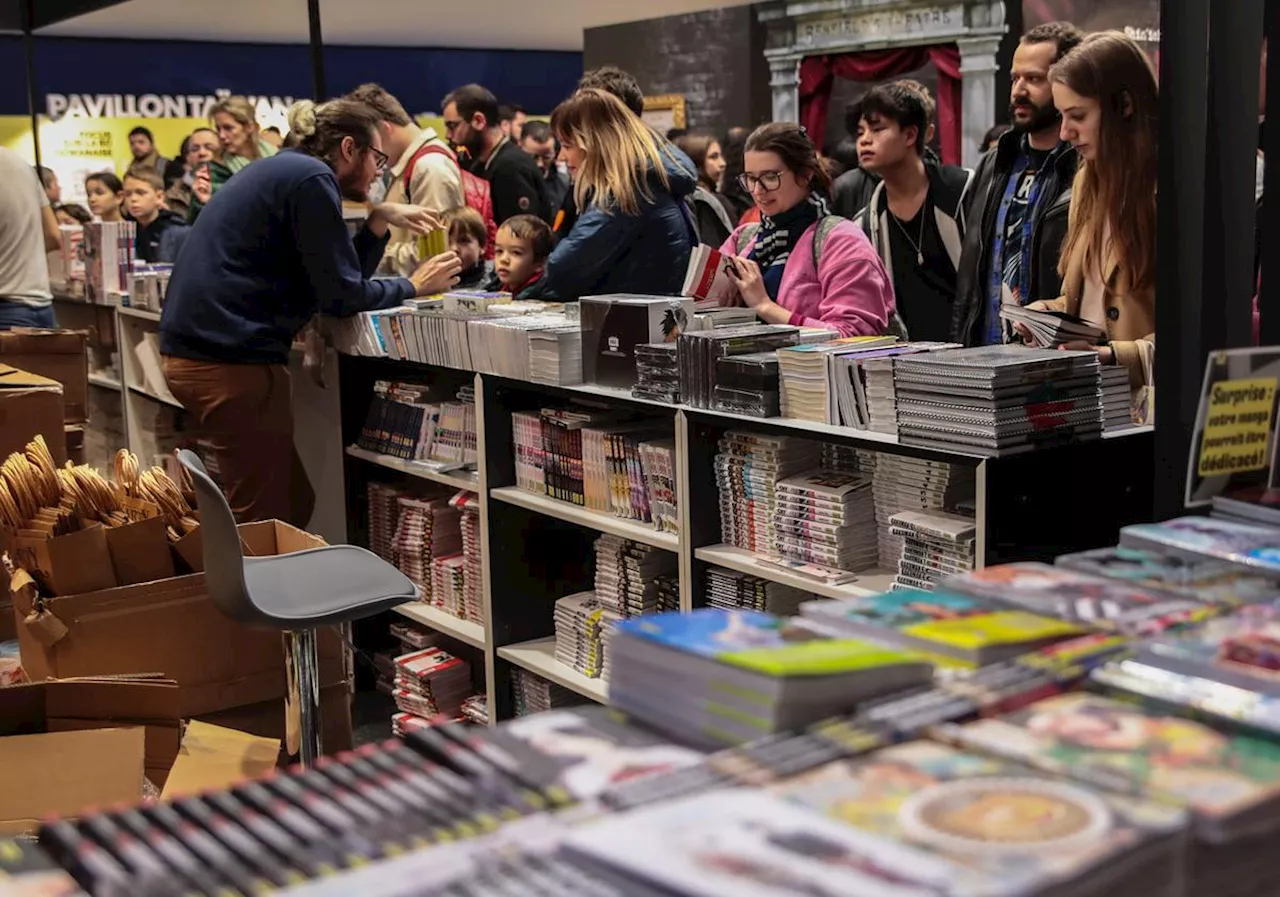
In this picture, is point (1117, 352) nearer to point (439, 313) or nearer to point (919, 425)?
point (919, 425)

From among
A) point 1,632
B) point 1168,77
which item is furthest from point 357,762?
point 1,632

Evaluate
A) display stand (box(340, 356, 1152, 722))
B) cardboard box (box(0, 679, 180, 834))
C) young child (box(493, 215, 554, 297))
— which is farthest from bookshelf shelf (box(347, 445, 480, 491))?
cardboard box (box(0, 679, 180, 834))

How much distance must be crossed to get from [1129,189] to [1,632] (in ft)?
11.8

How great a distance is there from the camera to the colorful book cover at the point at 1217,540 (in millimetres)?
1818

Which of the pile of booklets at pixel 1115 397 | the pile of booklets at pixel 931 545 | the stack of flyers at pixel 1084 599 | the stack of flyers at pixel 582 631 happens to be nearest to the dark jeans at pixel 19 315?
the stack of flyers at pixel 582 631

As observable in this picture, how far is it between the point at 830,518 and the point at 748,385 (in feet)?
1.21

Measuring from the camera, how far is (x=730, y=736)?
138 centimetres

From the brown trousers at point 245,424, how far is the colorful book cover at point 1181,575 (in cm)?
355

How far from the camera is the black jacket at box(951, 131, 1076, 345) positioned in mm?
3969

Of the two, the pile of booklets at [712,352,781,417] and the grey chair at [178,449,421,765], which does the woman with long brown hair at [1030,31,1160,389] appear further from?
the grey chair at [178,449,421,765]

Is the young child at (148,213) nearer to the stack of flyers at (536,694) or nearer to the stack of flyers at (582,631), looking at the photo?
the stack of flyers at (536,694)

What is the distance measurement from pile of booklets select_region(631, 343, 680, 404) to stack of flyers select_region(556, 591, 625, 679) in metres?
0.75

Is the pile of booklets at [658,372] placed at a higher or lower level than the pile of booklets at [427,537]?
higher

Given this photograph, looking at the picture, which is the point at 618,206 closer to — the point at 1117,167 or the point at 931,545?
the point at 1117,167
